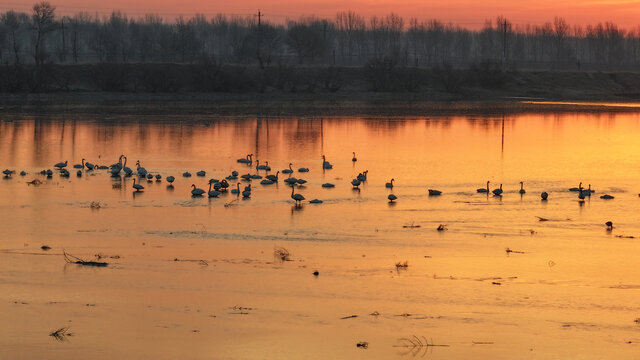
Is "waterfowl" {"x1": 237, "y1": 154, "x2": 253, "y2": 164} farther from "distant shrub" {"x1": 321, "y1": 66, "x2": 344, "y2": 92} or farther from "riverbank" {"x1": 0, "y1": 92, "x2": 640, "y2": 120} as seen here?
"distant shrub" {"x1": 321, "y1": 66, "x2": 344, "y2": 92}

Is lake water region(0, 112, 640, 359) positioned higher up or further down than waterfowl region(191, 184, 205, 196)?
further down

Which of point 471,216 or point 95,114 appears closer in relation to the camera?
point 471,216

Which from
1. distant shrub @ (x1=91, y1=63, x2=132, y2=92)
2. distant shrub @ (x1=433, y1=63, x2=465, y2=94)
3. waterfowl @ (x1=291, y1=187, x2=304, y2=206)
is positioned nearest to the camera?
waterfowl @ (x1=291, y1=187, x2=304, y2=206)

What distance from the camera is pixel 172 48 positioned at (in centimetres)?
12262

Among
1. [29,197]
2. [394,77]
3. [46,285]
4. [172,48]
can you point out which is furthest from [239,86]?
[46,285]

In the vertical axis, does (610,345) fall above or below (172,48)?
below

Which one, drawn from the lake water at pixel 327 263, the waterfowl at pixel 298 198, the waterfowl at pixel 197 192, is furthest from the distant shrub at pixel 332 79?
the waterfowl at pixel 298 198

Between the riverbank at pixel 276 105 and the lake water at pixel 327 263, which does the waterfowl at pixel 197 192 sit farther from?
the riverbank at pixel 276 105

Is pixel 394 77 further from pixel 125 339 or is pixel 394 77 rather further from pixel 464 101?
pixel 125 339

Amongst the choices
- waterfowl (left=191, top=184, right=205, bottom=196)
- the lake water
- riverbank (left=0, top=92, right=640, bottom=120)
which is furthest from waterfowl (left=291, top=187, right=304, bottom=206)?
riverbank (left=0, top=92, right=640, bottom=120)

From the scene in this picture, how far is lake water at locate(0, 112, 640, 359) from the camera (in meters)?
13.5

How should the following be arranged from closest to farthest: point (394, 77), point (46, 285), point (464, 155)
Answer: point (46, 285) → point (464, 155) → point (394, 77)

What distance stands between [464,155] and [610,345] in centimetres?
2585

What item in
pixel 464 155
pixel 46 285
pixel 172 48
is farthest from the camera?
pixel 172 48
